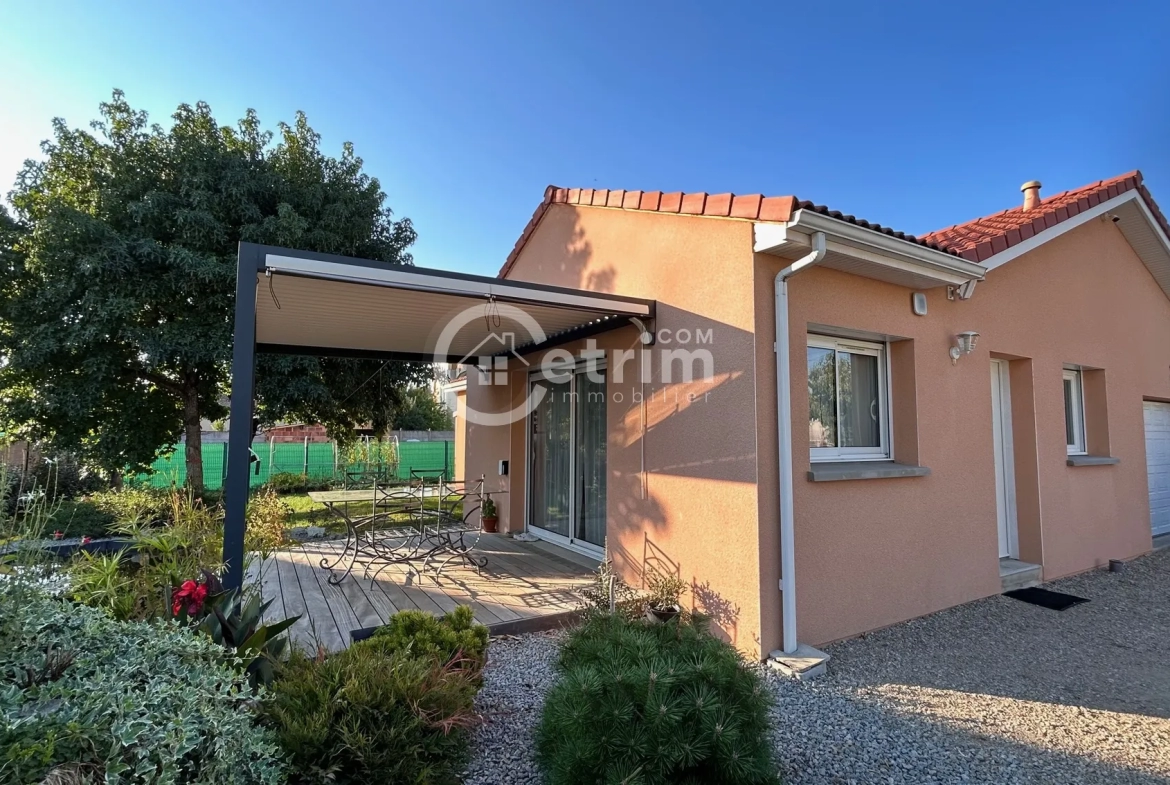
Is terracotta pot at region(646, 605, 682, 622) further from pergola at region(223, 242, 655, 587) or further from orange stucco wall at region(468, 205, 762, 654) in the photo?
pergola at region(223, 242, 655, 587)

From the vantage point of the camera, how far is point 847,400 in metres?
6.37

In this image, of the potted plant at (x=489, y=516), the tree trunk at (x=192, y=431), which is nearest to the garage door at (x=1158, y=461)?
the potted plant at (x=489, y=516)

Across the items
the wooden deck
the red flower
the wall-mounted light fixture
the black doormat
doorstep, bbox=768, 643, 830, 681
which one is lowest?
the black doormat

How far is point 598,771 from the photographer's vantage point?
A: 2518mm

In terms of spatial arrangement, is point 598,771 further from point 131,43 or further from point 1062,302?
point 131,43

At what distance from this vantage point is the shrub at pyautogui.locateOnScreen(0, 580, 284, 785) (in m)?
1.96

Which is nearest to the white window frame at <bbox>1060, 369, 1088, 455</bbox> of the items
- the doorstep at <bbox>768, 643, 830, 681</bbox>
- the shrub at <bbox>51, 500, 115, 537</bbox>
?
the doorstep at <bbox>768, 643, 830, 681</bbox>

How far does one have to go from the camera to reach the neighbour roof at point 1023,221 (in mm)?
7012

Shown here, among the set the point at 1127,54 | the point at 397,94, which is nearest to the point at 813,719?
the point at 397,94

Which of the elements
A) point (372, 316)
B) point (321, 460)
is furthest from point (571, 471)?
point (321, 460)

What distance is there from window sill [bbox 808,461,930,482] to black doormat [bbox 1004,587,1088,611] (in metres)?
2.82

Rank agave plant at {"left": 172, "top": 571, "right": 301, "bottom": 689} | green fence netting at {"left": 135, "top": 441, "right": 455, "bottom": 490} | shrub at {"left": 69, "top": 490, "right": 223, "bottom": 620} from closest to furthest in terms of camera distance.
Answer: agave plant at {"left": 172, "top": 571, "right": 301, "bottom": 689}
shrub at {"left": 69, "top": 490, "right": 223, "bottom": 620}
green fence netting at {"left": 135, "top": 441, "right": 455, "bottom": 490}

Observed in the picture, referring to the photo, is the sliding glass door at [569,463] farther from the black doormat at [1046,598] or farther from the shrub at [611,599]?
the black doormat at [1046,598]

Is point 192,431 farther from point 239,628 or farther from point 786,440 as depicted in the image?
point 786,440
